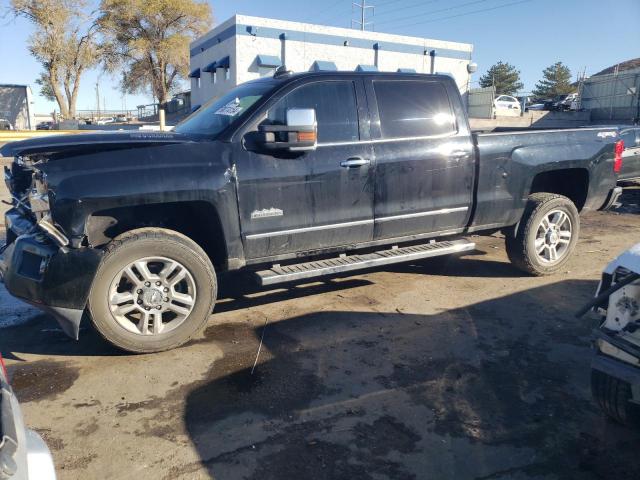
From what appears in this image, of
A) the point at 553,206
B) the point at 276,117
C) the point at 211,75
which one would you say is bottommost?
the point at 553,206

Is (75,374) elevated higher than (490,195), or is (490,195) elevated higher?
(490,195)

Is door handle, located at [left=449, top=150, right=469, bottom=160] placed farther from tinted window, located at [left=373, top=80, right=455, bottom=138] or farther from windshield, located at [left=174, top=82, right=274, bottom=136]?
windshield, located at [left=174, top=82, right=274, bottom=136]

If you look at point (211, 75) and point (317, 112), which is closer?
point (317, 112)

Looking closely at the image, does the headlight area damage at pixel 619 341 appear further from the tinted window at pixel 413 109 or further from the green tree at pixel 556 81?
the green tree at pixel 556 81

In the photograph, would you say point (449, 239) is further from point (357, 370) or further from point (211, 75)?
point (211, 75)

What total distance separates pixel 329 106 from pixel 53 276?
250 centimetres

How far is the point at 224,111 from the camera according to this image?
4.35 m

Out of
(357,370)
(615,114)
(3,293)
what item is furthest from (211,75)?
(357,370)

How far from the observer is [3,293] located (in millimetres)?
5055

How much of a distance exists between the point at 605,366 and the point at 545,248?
3.31 m

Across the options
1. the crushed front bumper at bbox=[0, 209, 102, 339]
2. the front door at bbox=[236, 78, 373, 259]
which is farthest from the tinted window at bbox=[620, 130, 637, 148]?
the crushed front bumper at bbox=[0, 209, 102, 339]

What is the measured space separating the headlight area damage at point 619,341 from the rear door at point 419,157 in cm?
216

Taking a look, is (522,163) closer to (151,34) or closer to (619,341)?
(619,341)

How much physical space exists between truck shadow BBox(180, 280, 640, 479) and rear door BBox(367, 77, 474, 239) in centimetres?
96
